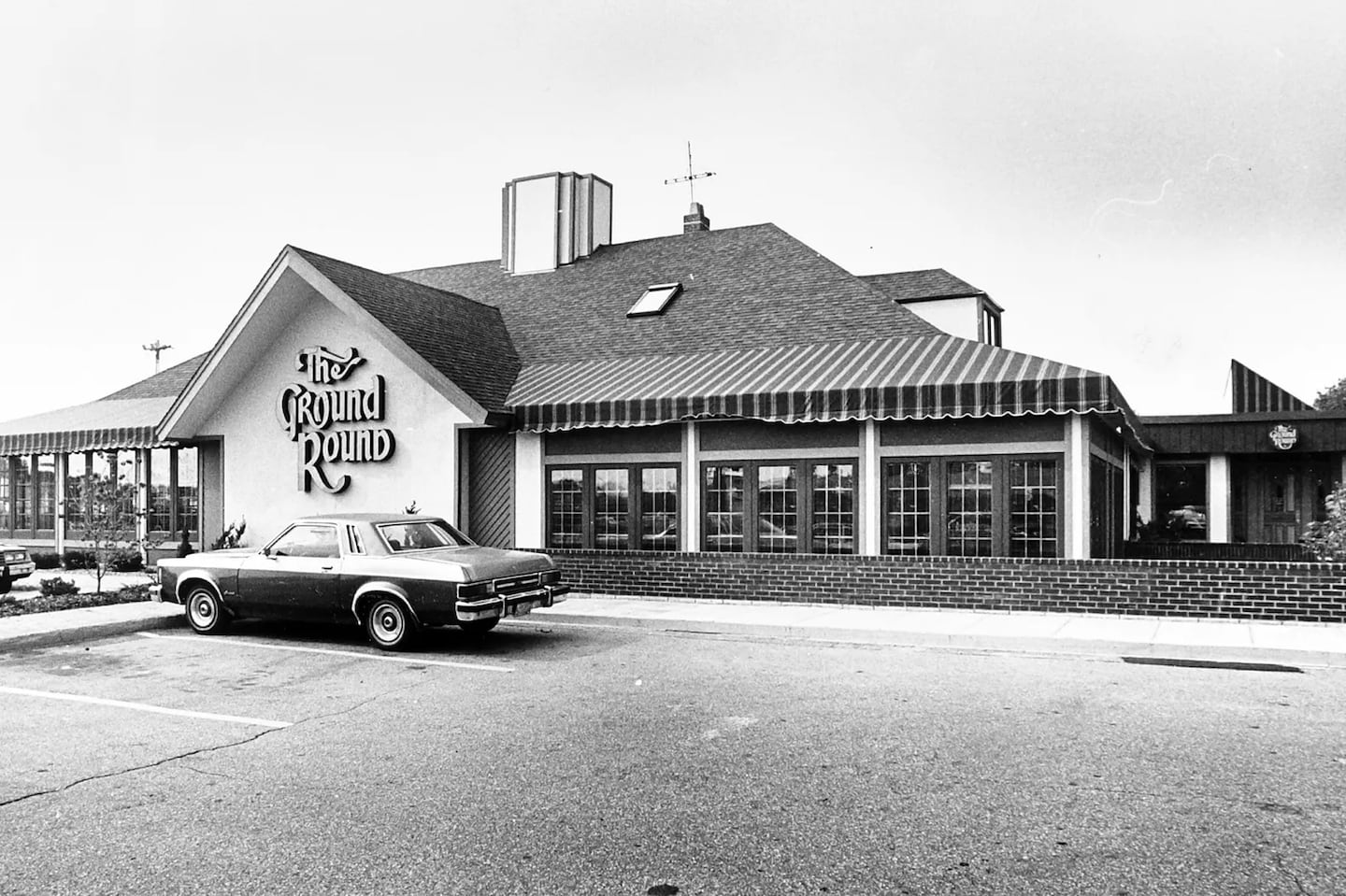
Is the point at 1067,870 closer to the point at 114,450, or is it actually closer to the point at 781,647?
the point at 781,647

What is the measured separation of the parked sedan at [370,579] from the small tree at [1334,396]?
7551cm

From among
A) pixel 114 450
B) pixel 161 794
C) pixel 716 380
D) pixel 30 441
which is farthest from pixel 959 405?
pixel 30 441

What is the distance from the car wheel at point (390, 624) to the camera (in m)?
11.1

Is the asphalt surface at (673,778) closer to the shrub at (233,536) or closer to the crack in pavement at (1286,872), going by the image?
the crack in pavement at (1286,872)

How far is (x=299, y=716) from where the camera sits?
803 centimetres

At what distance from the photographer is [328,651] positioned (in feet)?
37.0

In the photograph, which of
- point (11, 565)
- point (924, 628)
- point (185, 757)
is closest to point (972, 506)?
point (924, 628)

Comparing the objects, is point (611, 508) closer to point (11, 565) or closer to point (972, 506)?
point (972, 506)

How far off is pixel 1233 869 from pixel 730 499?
1162cm

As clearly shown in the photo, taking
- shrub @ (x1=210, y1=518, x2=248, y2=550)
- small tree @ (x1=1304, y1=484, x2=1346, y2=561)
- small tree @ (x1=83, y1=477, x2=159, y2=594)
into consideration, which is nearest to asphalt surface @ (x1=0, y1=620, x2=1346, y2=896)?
small tree @ (x1=1304, y1=484, x2=1346, y2=561)

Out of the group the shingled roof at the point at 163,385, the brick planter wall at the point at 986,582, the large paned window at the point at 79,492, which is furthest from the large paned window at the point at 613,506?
the shingled roof at the point at 163,385

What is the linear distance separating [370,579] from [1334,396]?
79.4 metres

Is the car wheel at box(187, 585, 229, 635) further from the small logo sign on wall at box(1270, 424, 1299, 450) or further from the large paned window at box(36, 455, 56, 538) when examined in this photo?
the small logo sign on wall at box(1270, 424, 1299, 450)

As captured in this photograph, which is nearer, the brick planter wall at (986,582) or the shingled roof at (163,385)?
the brick planter wall at (986,582)
